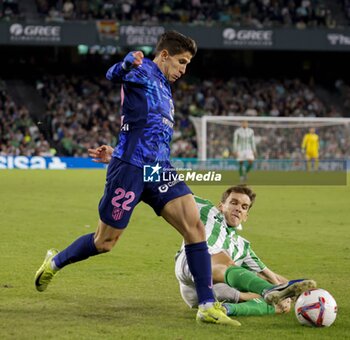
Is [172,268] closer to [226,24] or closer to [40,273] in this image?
[40,273]

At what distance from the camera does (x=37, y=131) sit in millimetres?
34688

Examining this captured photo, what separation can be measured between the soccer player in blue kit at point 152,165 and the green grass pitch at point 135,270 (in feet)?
1.42

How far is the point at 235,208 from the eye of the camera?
272 inches

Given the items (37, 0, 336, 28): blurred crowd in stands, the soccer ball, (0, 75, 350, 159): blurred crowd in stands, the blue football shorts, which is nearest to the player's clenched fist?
the blue football shorts

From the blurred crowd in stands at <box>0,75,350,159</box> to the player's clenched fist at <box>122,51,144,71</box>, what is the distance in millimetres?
25337

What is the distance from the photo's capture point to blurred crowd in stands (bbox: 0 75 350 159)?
3189 cm

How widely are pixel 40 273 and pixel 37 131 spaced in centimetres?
2815

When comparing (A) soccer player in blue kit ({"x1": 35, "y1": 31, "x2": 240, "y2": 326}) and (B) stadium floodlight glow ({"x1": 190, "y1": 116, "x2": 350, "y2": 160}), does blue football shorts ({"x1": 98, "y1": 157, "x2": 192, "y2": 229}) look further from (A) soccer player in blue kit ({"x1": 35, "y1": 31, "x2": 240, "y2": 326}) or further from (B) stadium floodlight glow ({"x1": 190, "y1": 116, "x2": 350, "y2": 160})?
(B) stadium floodlight glow ({"x1": 190, "y1": 116, "x2": 350, "y2": 160})

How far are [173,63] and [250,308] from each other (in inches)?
75.7

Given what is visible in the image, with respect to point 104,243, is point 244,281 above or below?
below

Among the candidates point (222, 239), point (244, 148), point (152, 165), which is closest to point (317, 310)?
point (222, 239)

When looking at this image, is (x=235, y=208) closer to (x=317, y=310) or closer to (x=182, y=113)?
(x=317, y=310)

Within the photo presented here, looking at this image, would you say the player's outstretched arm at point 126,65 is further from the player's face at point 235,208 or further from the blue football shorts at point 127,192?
the player's face at point 235,208

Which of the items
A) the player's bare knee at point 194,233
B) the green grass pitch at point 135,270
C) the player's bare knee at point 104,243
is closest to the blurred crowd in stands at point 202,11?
the green grass pitch at point 135,270
